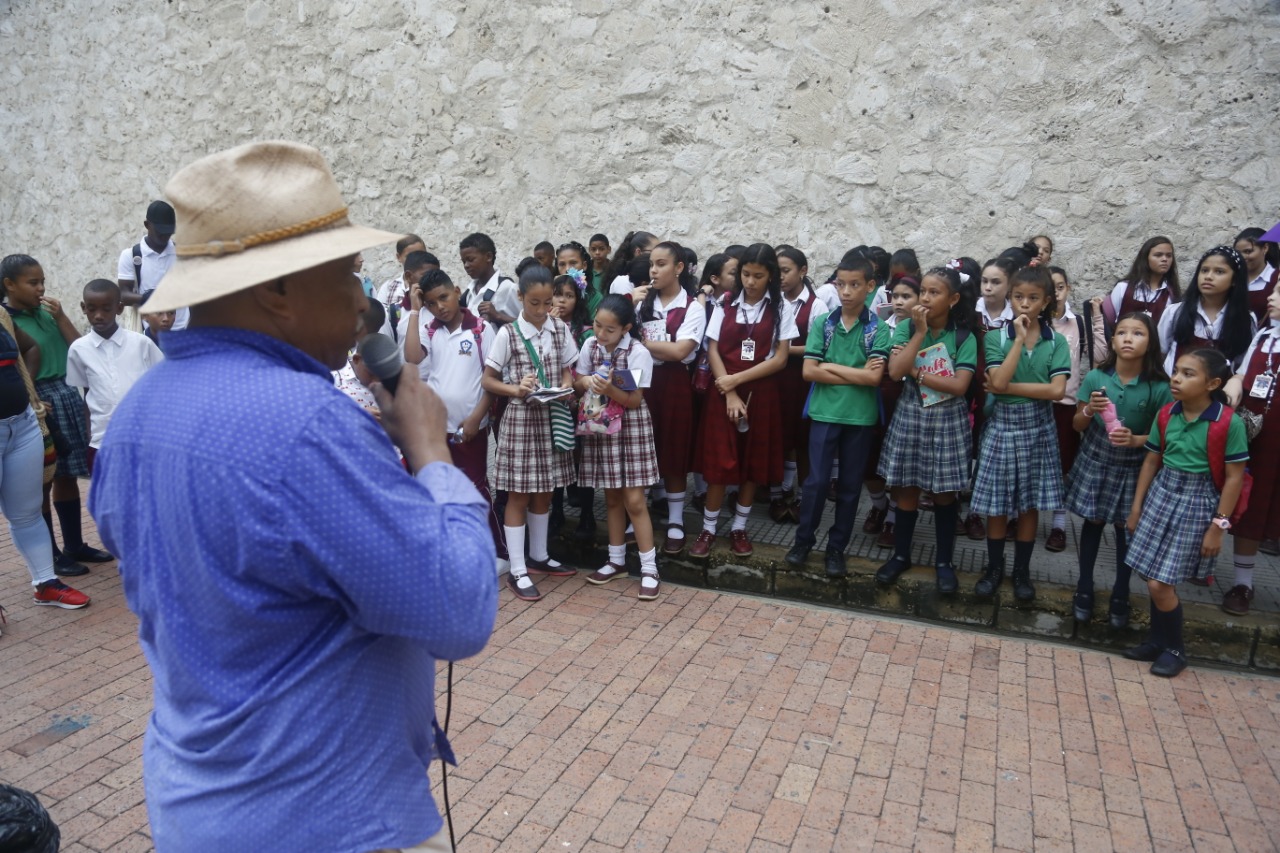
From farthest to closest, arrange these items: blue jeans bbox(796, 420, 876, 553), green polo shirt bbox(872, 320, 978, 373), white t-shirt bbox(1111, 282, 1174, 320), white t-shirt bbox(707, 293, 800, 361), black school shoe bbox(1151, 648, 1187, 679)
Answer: white t-shirt bbox(1111, 282, 1174, 320), white t-shirt bbox(707, 293, 800, 361), blue jeans bbox(796, 420, 876, 553), green polo shirt bbox(872, 320, 978, 373), black school shoe bbox(1151, 648, 1187, 679)

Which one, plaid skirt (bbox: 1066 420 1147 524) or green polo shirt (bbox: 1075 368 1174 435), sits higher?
green polo shirt (bbox: 1075 368 1174 435)

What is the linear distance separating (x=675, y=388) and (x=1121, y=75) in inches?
171

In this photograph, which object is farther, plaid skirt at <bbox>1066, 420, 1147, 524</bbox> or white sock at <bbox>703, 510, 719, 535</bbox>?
white sock at <bbox>703, 510, 719, 535</bbox>

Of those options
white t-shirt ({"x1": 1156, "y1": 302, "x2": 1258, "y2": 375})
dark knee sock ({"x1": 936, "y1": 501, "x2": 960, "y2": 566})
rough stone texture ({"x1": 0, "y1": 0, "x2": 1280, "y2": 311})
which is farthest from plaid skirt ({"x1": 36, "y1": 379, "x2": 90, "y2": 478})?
white t-shirt ({"x1": 1156, "y1": 302, "x2": 1258, "y2": 375})

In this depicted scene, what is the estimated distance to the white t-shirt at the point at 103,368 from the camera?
5.12 meters

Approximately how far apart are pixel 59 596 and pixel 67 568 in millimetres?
514

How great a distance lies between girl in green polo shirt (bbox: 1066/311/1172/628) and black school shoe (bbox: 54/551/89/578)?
5875 millimetres

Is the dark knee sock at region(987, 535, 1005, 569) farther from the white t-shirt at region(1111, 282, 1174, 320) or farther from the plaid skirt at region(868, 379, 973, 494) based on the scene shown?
the white t-shirt at region(1111, 282, 1174, 320)

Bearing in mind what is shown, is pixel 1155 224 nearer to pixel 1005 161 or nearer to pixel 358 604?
pixel 1005 161

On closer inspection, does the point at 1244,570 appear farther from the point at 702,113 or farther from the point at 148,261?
the point at 148,261

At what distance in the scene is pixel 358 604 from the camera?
1332mm

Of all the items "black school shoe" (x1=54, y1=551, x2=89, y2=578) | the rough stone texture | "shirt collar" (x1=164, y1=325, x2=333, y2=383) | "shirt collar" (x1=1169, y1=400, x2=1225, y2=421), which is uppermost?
the rough stone texture

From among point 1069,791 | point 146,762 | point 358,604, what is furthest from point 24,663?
point 1069,791

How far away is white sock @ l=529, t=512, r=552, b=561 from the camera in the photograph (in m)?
5.57
